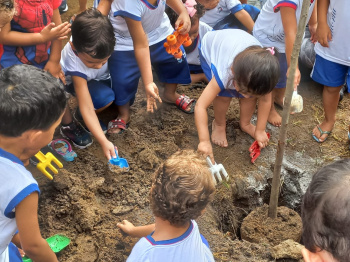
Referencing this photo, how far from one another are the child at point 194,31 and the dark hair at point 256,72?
102 centimetres

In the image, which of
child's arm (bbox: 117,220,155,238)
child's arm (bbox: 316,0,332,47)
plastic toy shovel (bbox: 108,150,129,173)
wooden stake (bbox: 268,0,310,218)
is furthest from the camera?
child's arm (bbox: 316,0,332,47)

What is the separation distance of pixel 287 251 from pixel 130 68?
177 centimetres

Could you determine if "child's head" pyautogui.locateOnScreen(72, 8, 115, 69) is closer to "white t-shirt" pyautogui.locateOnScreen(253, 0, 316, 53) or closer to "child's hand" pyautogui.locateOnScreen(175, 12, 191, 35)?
"child's hand" pyautogui.locateOnScreen(175, 12, 191, 35)

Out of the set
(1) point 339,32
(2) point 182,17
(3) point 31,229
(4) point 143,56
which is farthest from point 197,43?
(3) point 31,229

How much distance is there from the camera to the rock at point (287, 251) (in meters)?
2.50

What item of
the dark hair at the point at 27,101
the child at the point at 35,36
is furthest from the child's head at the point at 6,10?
the dark hair at the point at 27,101

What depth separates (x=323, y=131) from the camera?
143 inches

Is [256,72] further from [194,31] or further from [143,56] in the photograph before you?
[194,31]

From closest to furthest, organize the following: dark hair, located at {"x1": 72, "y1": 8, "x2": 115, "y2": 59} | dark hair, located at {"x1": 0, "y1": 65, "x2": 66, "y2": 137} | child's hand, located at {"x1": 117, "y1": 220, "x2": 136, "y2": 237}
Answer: dark hair, located at {"x1": 0, "y1": 65, "x2": 66, "y2": 137} → child's hand, located at {"x1": 117, "y1": 220, "x2": 136, "y2": 237} → dark hair, located at {"x1": 72, "y1": 8, "x2": 115, "y2": 59}

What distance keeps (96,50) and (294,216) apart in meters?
1.74

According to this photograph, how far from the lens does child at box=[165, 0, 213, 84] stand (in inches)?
145

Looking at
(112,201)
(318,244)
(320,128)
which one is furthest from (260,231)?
(318,244)

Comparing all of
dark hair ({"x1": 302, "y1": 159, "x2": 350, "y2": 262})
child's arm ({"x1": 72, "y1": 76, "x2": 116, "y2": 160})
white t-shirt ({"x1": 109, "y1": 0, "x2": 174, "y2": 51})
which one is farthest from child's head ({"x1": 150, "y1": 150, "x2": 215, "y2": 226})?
white t-shirt ({"x1": 109, "y1": 0, "x2": 174, "y2": 51})

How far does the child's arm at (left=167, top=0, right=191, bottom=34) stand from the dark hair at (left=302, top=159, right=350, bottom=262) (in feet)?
7.16
